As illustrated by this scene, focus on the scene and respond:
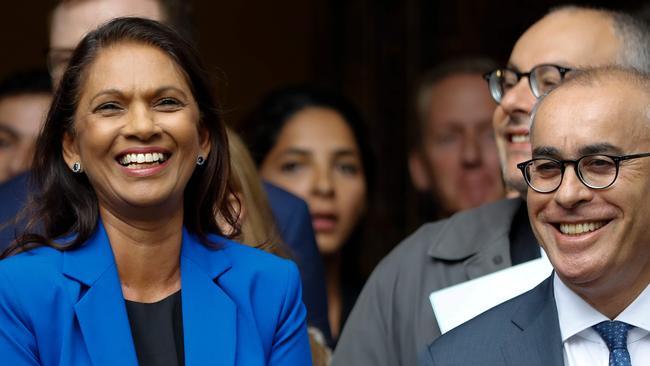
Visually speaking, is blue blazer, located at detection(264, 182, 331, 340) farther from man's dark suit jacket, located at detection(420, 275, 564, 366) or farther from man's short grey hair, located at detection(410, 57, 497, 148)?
man's short grey hair, located at detection(410, 57, 497, 148)

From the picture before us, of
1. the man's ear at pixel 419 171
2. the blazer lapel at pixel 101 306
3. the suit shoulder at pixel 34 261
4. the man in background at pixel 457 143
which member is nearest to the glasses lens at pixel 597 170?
the blazer lapel at pixel 101 306

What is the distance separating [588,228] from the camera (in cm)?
292

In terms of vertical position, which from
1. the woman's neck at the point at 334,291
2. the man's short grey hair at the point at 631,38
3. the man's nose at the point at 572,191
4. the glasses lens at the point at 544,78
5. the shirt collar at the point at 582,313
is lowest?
the woman's neck at the point at 334,291

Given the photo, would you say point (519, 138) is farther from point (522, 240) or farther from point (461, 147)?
point (461, 147)

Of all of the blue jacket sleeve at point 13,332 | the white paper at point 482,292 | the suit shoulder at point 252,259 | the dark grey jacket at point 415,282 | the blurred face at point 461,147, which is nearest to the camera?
the blue jacket sleeve at point 13,332

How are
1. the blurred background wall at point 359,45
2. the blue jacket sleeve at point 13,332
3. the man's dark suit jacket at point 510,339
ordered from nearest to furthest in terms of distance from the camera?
the blue jacket sleeve at point 13,332 < the man's dark suit jacket at point 510,339 < the blurred background wall at point 359,45

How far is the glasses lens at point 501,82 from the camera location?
151 inches

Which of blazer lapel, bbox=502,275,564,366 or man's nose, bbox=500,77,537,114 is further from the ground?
Result: man's nose, bbox=500,77,537,114

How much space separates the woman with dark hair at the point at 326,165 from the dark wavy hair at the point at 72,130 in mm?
1663

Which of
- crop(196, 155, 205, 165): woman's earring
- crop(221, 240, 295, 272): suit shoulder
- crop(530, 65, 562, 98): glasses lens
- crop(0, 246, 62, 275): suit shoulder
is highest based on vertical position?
crop(530, 65, 562, 98): glasses lens

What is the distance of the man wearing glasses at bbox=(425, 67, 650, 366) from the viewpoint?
289cm

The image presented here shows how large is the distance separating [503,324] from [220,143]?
753 millimetres

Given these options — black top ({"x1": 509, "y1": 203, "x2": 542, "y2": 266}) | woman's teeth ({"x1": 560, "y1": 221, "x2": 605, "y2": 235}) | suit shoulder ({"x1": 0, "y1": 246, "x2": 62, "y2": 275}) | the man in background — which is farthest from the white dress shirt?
the man in background

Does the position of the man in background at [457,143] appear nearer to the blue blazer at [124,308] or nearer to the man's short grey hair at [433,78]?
the man's short grey hair at [433,78]
